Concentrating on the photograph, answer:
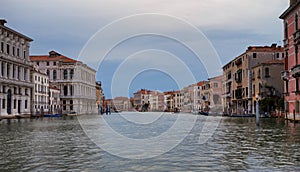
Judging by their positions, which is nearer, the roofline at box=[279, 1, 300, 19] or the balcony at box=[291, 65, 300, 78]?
the balcony at box=[291, 65, 300, 78]

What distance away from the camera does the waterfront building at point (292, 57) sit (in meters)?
29.8

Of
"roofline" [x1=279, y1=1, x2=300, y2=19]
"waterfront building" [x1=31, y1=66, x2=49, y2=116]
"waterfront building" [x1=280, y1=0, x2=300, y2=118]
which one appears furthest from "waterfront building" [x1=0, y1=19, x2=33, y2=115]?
"waterfront building" [x1=280, y1=0, x2=300, y2=118]

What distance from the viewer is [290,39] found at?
31.9 meters

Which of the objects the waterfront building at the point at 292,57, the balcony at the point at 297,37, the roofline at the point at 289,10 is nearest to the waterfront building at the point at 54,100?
the waterfront building at the point at 292,57

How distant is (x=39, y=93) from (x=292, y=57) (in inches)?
1551

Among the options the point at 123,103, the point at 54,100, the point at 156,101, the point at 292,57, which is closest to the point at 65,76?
the point at 54,100

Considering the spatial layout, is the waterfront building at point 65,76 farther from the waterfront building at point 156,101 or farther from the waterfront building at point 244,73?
the waterfront building at point 156,101

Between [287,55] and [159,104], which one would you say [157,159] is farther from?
[159,104]

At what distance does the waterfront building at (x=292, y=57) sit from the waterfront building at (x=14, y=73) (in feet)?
97.0

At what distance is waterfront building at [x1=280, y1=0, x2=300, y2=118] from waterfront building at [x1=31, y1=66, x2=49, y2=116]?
3367cm

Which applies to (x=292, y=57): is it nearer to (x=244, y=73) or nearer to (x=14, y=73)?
(x=244, y=73)

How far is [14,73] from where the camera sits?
48.3 m

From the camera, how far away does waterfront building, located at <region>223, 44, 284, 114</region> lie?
53.6 m

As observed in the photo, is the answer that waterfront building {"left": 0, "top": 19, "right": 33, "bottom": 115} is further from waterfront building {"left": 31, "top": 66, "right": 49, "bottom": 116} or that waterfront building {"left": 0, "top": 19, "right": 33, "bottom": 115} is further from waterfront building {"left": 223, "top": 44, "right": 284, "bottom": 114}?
waterfront building {"left": 223, "top": 44, "right": 284, "bottom": 114}
